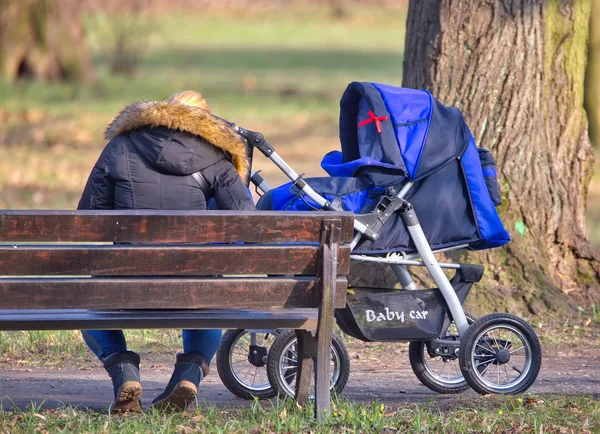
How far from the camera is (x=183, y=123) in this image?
15.1 ft

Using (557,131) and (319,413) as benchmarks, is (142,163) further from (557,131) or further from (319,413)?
(557,131)

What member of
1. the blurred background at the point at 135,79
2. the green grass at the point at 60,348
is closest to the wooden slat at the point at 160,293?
the green grass at the point at 60,348

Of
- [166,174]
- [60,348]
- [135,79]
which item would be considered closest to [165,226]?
[166,174]

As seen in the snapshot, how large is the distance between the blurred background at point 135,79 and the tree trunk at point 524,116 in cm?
393

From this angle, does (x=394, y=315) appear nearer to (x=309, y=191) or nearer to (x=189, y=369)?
(x=309, y=191)

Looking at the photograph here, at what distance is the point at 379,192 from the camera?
503 centimetres

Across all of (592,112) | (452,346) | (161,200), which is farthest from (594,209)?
(161,200)

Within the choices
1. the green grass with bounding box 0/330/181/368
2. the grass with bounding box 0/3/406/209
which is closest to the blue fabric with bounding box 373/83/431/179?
the green grass with bounding box 0/330/181/368

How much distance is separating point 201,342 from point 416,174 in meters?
1.31

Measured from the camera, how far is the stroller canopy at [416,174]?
4996 mm

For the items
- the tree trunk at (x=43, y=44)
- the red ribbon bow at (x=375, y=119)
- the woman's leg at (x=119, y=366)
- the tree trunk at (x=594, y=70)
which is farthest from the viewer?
the tree trunk at (x=43, y=44)

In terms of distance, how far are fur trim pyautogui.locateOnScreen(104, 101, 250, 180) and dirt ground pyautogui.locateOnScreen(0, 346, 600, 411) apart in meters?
1.32

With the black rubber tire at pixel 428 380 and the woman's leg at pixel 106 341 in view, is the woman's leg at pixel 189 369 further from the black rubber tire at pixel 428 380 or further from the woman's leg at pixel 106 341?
the black rubber tire at pixel 428 380

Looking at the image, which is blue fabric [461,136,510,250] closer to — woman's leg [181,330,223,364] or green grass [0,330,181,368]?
woman's leg [181,330,223,364]
